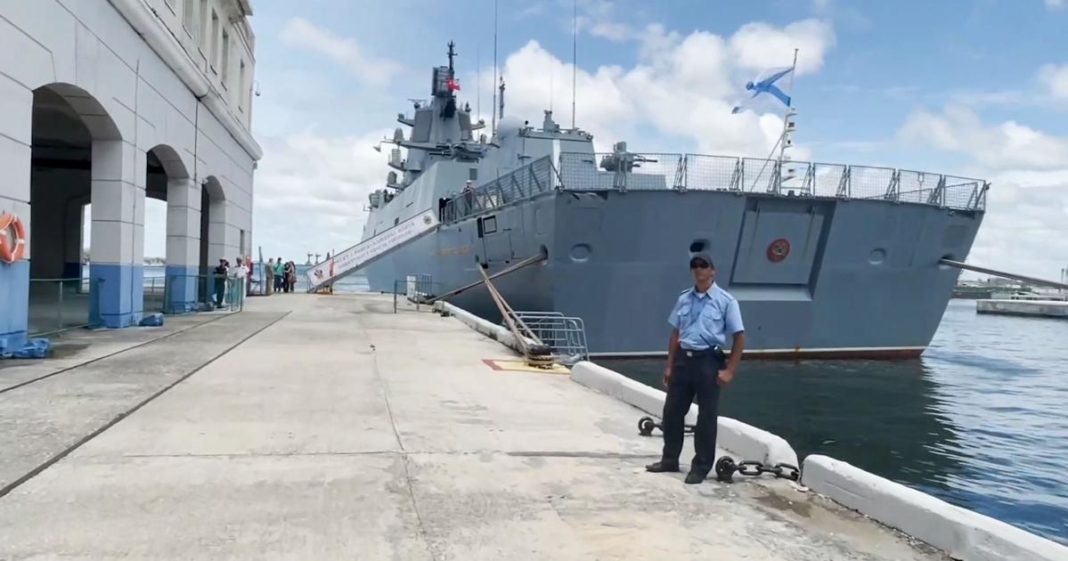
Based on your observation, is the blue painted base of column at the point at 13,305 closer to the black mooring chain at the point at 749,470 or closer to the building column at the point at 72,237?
the black mooring chain at the point at 749,470

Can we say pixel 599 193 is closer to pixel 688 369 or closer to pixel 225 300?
pixel 688 369

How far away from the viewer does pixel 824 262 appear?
15961 mm

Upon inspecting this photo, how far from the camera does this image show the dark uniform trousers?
15.7 feet

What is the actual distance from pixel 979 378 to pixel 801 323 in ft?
15.2

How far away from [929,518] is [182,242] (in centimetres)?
1701

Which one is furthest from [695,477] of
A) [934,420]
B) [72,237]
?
[72,237]

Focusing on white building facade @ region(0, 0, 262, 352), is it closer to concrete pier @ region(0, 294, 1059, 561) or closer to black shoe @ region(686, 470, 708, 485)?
concrete pier @ region(0, 294, 1059, 561)

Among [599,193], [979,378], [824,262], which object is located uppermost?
[599,193]

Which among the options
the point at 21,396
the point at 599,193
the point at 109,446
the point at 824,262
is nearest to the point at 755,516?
the point at 109,446

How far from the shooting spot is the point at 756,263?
15773 mm

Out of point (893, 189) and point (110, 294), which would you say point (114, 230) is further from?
point (893, 189)

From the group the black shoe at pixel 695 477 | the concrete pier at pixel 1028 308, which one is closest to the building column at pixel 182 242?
the black shoe at pixel 695 477

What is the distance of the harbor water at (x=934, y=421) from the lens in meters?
7.79

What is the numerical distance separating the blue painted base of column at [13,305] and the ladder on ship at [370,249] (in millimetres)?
15600
